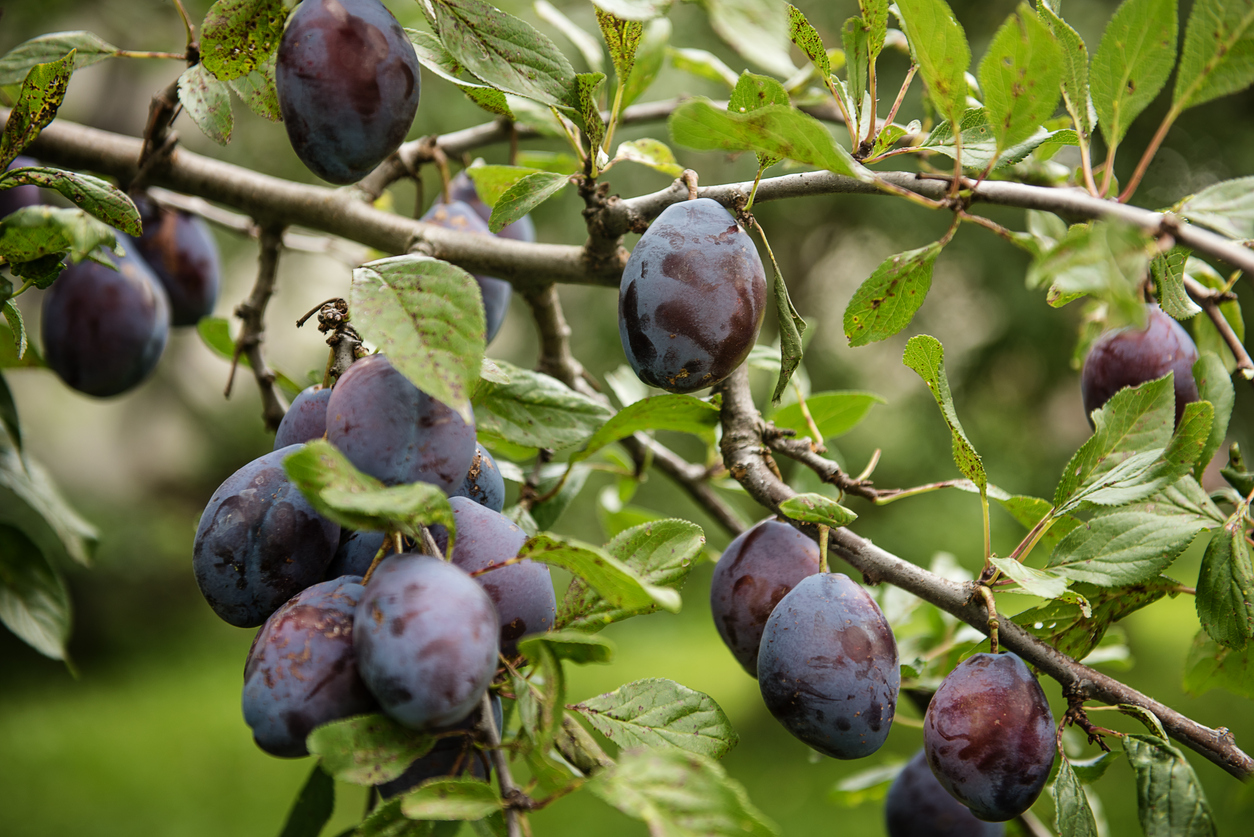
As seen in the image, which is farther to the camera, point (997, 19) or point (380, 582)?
point (997, 19)

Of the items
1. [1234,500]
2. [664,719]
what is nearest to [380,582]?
[664,719]

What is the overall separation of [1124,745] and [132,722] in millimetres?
3723

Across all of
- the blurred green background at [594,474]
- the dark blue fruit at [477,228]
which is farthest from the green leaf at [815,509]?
the blurred green background at [594,474]

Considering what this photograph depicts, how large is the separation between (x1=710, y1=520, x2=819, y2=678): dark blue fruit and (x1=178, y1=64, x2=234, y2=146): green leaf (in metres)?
0.49

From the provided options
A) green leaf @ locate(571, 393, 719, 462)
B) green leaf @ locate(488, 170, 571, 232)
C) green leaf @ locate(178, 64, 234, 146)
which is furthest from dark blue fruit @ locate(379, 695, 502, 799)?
green leaf @ locate(178, 64, 234, 146)

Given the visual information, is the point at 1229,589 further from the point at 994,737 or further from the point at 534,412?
the point at 534,412

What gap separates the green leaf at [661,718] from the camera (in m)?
0.49

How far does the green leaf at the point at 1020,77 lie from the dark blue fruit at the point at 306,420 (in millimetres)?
423

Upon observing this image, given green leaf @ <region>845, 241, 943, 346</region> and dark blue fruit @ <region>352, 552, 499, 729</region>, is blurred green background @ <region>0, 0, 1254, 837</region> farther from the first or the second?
dark blue fruit @ <region>352, 552, 499, 729</region>

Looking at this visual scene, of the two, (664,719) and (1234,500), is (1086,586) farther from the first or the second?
(664,719)

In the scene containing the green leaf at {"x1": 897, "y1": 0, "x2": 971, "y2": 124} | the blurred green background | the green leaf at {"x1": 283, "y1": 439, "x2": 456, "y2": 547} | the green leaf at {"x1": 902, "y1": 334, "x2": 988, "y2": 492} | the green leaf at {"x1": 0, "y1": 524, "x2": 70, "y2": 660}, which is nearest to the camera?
the green leaf at {"x1": 283, "y1": 439, "x2": 456, "y2": 547}

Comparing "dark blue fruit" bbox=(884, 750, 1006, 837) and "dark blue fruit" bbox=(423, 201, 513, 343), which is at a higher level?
"dark blue fruit" bbox=(423, 201, 513, 343)

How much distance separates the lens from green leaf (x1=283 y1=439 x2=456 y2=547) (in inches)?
13.4

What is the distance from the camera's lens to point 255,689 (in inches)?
15.3
